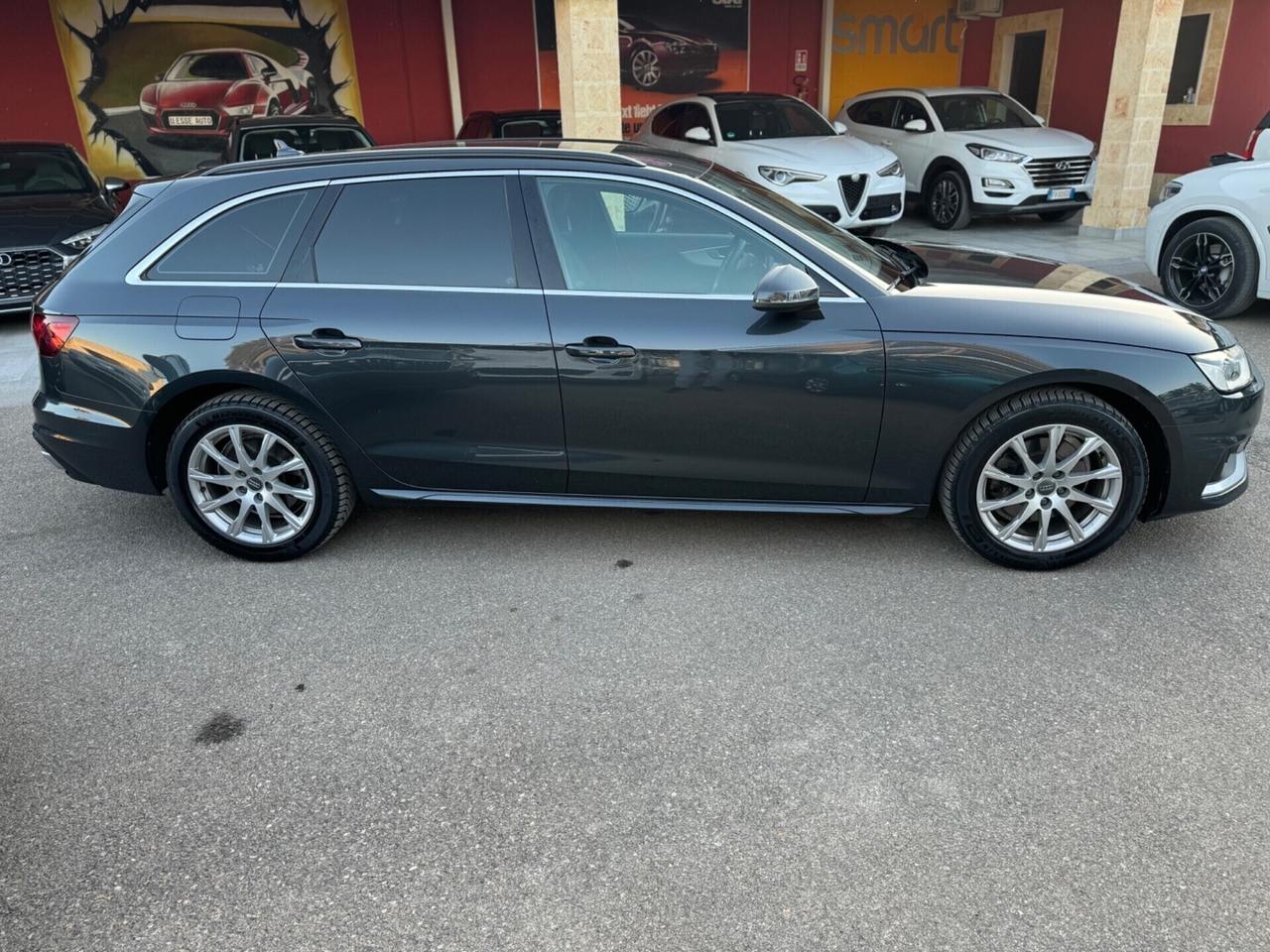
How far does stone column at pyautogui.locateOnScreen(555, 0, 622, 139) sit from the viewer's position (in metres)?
8.70

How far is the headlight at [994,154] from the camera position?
37.3 ft

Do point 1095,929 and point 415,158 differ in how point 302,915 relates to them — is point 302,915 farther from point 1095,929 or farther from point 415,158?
point 415,158

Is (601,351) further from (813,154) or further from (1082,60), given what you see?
(1082,60)

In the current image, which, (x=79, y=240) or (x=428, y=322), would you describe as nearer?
(x=428, y=322)

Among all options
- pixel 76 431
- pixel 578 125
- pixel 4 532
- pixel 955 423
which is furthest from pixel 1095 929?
pixel 578 125

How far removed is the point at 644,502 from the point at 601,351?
667 mm

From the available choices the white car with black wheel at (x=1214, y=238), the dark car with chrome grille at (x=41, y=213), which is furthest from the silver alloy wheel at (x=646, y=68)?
the white car with black wheel at (x=1214, y=238)

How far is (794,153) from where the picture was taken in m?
10.4

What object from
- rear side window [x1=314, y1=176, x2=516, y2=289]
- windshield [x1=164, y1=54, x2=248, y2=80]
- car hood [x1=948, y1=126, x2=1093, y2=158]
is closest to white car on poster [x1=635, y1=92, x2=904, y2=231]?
car hood [x1=948, y1=126, x2=1093, y2=158]

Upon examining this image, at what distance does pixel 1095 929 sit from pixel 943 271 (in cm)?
267

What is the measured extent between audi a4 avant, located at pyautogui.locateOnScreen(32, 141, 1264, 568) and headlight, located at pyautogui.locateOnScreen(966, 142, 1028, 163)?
8279 millimetres

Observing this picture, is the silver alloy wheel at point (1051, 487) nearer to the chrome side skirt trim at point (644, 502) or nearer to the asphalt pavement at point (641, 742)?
the asphalt pavement at point (641, 742)

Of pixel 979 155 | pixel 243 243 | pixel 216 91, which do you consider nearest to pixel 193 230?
pixel 243 243

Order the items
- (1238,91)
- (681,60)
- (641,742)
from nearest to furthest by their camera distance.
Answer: (641,742) < (1238,91) < (681,60)
